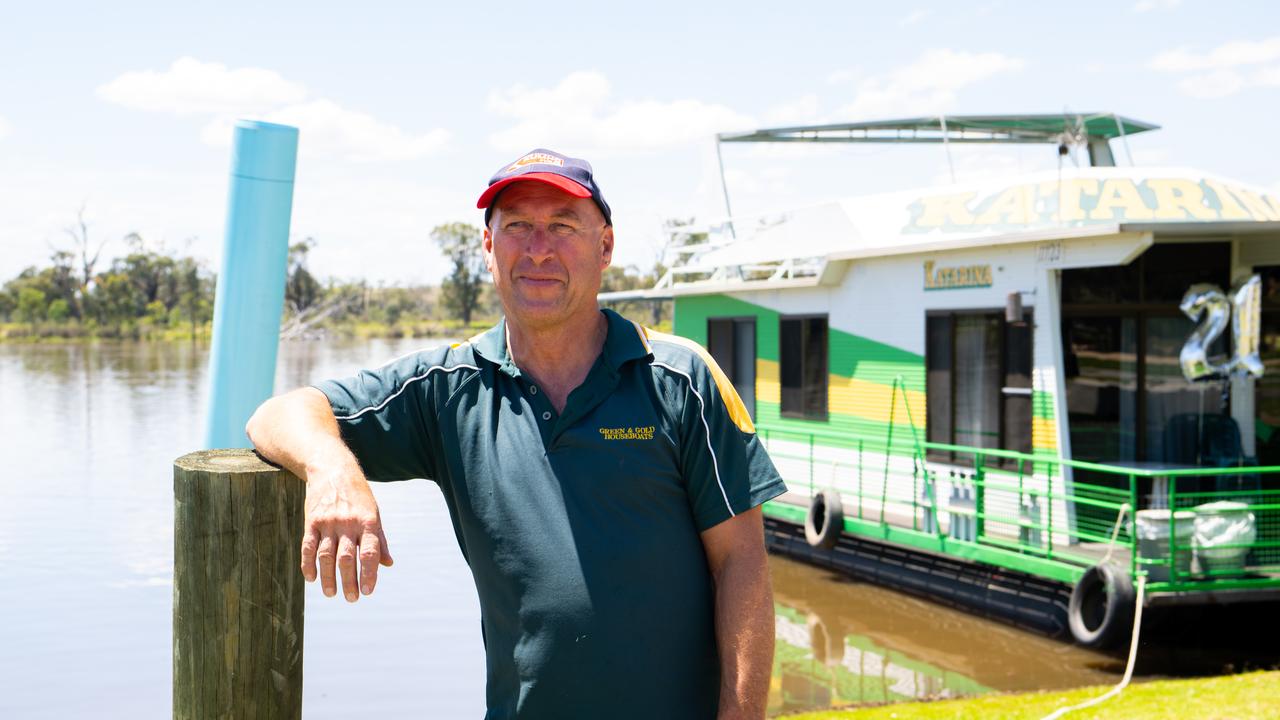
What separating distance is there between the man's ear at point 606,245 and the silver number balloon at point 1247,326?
8842 mm

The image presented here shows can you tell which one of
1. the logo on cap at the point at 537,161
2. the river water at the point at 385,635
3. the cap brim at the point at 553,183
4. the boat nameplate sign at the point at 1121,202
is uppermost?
the boat nameplate sign at the point at 1121,202

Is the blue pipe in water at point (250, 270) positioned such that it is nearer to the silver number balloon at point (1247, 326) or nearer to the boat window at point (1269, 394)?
the silver number balloon at point (1247, 326)

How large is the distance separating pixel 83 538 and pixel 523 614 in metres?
15.6

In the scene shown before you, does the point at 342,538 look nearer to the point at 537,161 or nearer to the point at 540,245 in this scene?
the point at 540,245

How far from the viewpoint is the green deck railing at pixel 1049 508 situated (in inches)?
348

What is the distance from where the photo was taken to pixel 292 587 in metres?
2.04

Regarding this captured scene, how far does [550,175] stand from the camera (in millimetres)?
2197

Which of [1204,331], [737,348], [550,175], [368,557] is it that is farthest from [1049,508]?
[368,557]

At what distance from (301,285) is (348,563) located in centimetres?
8669

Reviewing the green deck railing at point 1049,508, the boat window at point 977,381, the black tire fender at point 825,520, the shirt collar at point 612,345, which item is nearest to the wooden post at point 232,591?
the shirt collar at point 612,345

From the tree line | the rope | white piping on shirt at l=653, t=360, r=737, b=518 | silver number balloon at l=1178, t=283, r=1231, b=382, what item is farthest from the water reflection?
the tree line

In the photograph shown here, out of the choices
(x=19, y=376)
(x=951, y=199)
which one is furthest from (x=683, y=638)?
(x=19, y=376)

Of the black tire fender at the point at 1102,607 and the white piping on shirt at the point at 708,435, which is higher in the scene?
the white piping on shirt at the point at 708,435

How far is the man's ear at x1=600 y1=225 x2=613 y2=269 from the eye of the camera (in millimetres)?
2363
